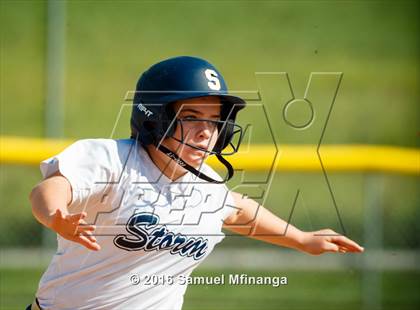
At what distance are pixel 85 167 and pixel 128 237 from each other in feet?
1.28

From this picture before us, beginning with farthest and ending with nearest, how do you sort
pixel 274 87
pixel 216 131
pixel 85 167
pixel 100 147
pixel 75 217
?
1. pixel 274 87
2. pixel 216 131
3. pixel 100 147
4. pixel 85 167
5. pixel 75 217

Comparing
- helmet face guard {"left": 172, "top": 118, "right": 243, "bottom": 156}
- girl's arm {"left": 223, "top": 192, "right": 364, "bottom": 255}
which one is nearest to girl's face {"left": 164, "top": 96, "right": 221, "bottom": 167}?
helmet face guard {"left": 172, "top": 118, "right": 243, "bottom": 156}

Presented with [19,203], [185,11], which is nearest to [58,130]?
[19,203]

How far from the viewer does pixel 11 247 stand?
23.2ft

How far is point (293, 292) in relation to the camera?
7.27m

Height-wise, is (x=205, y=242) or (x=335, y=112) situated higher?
(x=205, y=242)

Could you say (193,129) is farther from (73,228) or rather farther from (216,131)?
(73,228)

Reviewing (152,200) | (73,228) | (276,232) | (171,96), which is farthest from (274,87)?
(73,228)

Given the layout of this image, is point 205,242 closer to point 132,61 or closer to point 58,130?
point 58,130

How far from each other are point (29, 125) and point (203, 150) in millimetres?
6888

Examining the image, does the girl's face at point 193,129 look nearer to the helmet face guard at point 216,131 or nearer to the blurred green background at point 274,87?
the helmet face guard at point 216,131

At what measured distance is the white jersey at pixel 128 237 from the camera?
3.23 metres

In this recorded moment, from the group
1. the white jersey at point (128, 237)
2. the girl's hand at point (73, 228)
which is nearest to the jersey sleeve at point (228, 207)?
the white jersey at point (128, 237)

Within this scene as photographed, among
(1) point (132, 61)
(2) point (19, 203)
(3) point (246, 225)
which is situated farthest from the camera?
(1) point (132, 61)
